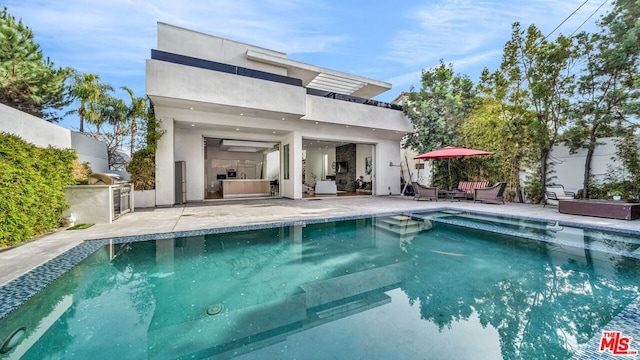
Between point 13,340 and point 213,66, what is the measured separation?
351 inches

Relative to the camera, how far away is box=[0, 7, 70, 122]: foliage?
38.2 ft

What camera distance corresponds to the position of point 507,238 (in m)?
5.92

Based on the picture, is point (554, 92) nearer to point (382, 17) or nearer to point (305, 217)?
point (382, 17)

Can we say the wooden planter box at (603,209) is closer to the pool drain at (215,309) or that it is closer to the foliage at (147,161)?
the pool drain at (215,309)

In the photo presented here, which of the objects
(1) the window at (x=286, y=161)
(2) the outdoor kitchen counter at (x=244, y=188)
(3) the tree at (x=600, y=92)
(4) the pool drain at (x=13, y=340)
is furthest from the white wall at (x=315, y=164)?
(4) the pool drain at (x=13, y=340)

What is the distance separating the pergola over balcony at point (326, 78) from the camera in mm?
11875

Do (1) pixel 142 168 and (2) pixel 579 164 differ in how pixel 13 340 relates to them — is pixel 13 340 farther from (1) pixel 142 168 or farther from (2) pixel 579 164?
(2) pixel 579 164

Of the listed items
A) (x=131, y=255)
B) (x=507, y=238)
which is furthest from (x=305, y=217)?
(x=507, y=238)

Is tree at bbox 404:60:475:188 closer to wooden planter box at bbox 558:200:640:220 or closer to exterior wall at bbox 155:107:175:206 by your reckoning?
wooden planter box at bbox 558:200:640:220

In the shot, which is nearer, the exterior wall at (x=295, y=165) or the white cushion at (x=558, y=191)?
the white cushion at (x=558, y=191)

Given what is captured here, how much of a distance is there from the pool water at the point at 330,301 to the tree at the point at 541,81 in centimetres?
568

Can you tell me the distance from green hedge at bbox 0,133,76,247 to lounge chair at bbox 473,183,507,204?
13.3m

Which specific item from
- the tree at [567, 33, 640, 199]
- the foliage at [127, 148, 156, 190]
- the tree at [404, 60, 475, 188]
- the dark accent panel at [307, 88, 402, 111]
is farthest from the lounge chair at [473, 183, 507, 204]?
the foliage at [127, 148, 156, 190]

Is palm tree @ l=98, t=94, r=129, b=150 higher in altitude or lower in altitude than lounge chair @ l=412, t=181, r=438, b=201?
higher
